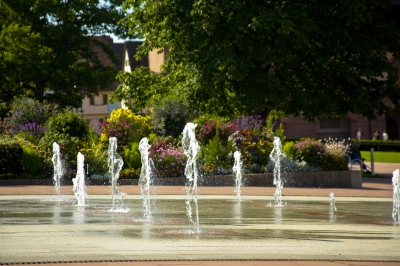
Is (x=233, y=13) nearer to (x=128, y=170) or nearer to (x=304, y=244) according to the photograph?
(x=128, y=170)

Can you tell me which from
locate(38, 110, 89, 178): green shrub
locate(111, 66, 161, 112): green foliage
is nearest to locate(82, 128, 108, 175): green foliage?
locate(38, 110, 89, 178): green shrub

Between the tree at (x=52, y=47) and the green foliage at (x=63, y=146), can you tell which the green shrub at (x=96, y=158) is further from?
the tree at (x=52, y=47)

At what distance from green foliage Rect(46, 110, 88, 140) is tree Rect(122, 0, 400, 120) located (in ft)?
23.4

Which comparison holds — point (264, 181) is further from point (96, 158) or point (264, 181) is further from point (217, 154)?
point (96, 158)

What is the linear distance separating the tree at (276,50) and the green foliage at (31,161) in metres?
10.5

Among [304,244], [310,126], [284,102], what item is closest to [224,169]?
[284,102]

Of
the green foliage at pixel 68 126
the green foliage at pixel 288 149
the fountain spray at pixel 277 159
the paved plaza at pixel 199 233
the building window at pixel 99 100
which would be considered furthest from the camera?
the building window at pixel 99 100

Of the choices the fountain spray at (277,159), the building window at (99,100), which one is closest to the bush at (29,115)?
the fountain spray at (277,159)

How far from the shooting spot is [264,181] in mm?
29266

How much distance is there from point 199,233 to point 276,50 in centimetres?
2542

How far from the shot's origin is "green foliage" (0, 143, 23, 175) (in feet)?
91.6

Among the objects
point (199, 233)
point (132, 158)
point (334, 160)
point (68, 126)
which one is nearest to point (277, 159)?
point (334, 160)

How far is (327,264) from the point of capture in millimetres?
9766

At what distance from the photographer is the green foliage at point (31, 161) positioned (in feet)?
93.2
